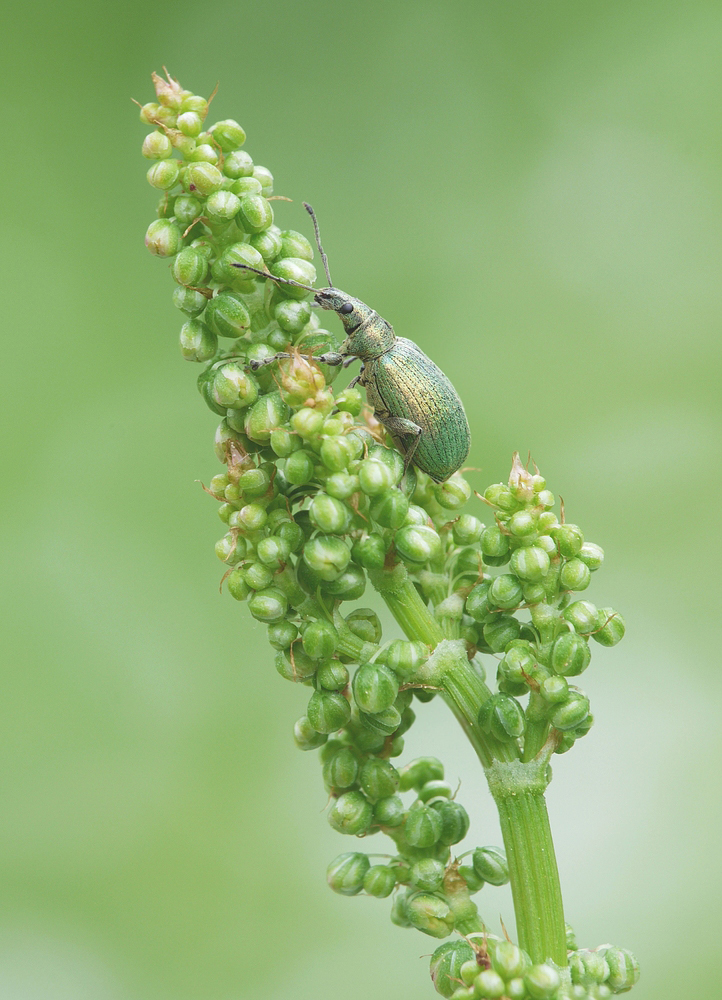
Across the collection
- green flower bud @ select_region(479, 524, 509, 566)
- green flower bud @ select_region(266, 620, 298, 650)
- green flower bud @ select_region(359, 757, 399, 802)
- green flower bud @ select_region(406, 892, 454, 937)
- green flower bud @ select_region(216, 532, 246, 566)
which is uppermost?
green flower bud @ select_region(479, 524, 509, 566)

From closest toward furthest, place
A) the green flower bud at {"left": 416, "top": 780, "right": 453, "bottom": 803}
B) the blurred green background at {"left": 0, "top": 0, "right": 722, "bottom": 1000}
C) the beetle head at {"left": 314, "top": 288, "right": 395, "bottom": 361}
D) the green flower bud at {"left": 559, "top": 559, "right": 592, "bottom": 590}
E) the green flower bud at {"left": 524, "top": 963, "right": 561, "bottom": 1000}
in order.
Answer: the green flower bud at {"left": 524, "top": 963, "right": 561, "bottom": 1000} → the green flower bud at {"left": 559, "top": 559, "right": 592, "bottom": 590} → the green flower bud at {"left": 416, "top": 780, "right": 453, "bottom": 803} → the beetle head at {"left": 314, "top": 288, "right": 395, "bottom": 361} → the blurred green background at {"left": 0, "top": 0, "right": 722, "bottom": 1000}

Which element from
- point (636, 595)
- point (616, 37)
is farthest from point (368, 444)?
point (616, 37)

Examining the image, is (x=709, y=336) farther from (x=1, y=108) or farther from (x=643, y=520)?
(x=1, y=108)

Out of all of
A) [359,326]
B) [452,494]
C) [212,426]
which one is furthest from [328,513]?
[212,426]

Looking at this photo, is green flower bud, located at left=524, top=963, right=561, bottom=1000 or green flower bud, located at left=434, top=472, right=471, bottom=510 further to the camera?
green flower bud, located at left=434, top=472, right=471, bottom=510

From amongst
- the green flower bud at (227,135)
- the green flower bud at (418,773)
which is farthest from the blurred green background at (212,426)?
the green flower bud at (227,135)

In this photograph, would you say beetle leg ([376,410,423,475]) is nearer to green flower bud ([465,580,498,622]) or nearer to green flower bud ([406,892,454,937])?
green flower bud ([465,580,498,622])

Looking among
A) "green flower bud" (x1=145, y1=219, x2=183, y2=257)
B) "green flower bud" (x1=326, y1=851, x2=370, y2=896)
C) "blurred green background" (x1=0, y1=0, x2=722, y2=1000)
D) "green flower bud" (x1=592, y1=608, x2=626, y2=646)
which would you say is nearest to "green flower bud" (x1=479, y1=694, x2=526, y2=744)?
"green flower bud" (x1=592, y1=608, x2=626, y2=646)
